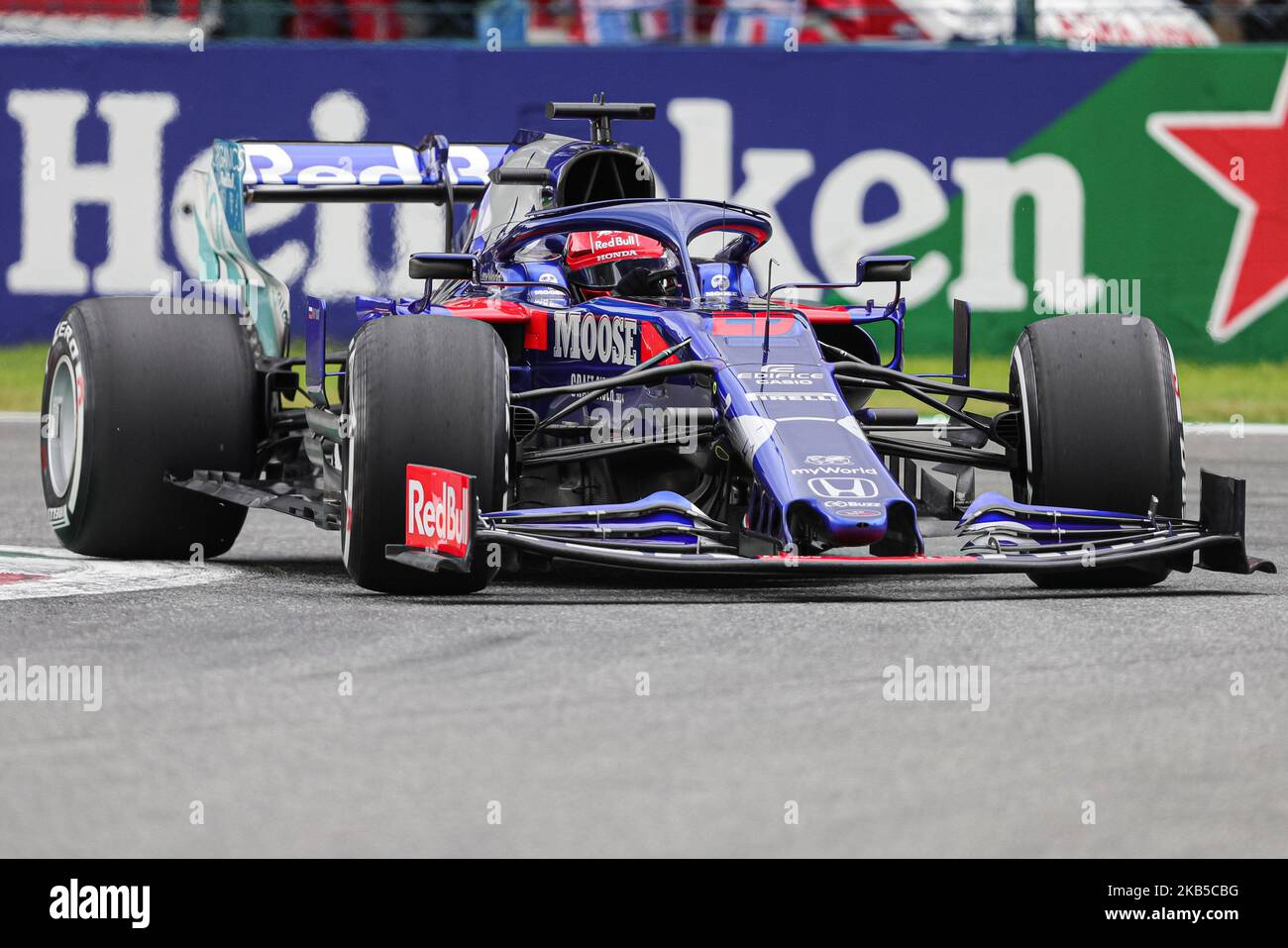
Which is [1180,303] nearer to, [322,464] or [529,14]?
[529,14]

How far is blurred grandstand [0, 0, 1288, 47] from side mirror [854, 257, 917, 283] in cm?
787

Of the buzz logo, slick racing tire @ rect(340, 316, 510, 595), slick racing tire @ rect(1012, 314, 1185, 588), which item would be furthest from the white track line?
slick racing tire @ rect(1012, 314, 1185, 588)

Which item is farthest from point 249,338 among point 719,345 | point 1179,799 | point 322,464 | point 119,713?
point 1179,799

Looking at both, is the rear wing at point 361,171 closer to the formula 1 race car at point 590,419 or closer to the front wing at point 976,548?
the formula 1 race car at point 590,419

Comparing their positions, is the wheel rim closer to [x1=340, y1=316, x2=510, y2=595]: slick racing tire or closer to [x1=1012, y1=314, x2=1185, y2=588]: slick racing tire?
[x1=340, y1=316, x2=510, y2=595]: slick racing tire

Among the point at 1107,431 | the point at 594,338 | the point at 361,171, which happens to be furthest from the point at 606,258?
the point at 1107,431

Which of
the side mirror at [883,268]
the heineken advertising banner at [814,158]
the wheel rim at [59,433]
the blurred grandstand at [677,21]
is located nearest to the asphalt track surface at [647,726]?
the side mirror at [883,268]

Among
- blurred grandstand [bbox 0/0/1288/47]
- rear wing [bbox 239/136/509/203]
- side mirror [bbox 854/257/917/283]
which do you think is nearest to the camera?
side mirror [bbox 854/257/917/283]

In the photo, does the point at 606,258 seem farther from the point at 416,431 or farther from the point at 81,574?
the point at 81,574

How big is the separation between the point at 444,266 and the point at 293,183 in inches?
78.5

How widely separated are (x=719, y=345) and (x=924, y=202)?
27.3ft

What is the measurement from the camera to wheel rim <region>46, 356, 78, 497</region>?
915 cm

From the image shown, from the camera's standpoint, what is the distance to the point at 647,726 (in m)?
5.12
